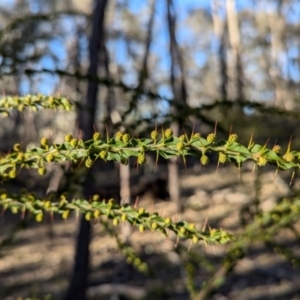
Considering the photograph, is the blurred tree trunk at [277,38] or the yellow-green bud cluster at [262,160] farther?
the blurred tree trunk at [277,38]

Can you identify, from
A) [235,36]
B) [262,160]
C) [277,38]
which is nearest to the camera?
[262,160]

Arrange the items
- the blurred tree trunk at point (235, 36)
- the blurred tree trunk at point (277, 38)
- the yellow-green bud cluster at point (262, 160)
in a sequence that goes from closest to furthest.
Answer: the yellow-green bud cluster at point (262, 160) < the blurred tree trunk at point (235, 36) < the blurred tree trunk at point (277, 38)

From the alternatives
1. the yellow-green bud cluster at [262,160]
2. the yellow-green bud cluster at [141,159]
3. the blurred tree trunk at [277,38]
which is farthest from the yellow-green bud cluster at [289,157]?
the blurred tree trunk at [277,38]

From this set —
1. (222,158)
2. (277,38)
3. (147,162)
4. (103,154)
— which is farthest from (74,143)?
(277,38)

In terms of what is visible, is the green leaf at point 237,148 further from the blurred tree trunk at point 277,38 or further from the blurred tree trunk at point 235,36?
the blurred tree trunk at point 277,38

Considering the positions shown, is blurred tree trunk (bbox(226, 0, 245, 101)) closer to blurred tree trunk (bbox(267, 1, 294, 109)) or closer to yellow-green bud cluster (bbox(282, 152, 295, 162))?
blurred tree trunk (bbox(267, 1, 294, 109))

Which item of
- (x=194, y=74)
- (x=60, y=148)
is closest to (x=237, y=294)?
(x=60, y=148)

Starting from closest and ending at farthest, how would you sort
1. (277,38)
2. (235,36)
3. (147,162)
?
(147,162) < (235,36) < (277,38)

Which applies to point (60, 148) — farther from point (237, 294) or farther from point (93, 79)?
point (237, 294)

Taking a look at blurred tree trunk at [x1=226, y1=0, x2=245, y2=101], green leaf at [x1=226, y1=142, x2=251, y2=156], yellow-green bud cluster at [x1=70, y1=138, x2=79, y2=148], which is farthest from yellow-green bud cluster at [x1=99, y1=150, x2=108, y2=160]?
blurred tree trunk at [x1=226, y1=0, x2=245, y2=101]

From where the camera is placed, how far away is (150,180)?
35.2ft

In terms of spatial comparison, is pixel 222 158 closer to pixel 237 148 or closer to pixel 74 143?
pixel 237 148

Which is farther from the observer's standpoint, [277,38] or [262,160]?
[277,38]

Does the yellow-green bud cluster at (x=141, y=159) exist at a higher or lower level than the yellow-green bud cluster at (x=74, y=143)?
lower
